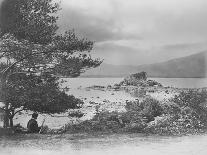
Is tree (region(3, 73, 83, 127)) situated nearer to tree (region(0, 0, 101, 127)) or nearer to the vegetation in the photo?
tree (region(0, 0, 101, 127))

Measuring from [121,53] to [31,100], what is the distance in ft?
9.31

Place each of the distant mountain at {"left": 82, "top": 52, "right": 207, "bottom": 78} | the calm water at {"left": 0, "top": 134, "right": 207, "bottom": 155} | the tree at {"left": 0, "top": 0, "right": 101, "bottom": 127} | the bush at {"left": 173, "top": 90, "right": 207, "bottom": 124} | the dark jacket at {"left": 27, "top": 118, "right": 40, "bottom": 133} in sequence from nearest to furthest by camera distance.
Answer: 1. the calm water at {"left": 0, "top": 134, "right": 207, "bottom": 155}
2. the distant mountain at {"left": 82, "top": 52, "right": 207, "bottom": 78}
3. the bush at {"left": 173, "top": 90, "right": 207, "bottom": 124}
4. the dark jacket at {"left": 27, "top": 118, "right": 40, "bottom": 133}
5. the tree at {"left": 0, "top": 0, "right": 101, "bottom": 127}

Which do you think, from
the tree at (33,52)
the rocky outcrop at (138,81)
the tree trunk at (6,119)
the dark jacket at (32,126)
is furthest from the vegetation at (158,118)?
the tree trunk at (6,119)

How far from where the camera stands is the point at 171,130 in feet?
41.0

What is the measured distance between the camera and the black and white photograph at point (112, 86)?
11898 mm

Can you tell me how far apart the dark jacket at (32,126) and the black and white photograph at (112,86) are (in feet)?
0.08

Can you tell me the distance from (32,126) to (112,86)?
2.53 m

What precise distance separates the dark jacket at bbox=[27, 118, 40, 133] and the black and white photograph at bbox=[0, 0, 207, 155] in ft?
0.08

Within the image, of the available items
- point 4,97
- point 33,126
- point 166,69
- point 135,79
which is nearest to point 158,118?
point 135,79

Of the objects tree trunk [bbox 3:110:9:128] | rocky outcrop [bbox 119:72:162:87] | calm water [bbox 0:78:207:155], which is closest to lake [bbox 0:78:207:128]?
calm water [bbox 0:78:207:155]

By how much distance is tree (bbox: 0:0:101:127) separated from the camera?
13102mm

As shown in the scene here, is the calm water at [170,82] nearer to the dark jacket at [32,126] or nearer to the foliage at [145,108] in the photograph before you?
the foliage at [145,108]

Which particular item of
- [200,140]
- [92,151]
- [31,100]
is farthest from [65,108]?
[200,140]

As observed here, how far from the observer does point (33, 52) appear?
13406 mm
